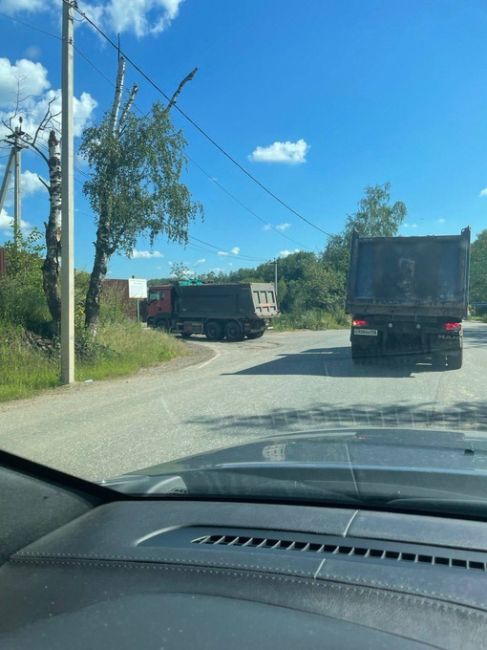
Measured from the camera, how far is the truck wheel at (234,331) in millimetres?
27422

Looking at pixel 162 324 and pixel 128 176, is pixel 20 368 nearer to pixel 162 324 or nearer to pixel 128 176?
pixel 128 176

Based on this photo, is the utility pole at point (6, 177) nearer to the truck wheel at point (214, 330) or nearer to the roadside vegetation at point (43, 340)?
the roadside vegetation at point (43, 340)

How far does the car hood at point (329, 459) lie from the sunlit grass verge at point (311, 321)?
34.7 metres

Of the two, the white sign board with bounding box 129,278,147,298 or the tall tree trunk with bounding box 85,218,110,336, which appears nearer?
the tall tree trunk with bounding box 85,218,110,336

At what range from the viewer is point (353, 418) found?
314 inches

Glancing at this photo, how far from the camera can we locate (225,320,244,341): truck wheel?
2742 centimetres

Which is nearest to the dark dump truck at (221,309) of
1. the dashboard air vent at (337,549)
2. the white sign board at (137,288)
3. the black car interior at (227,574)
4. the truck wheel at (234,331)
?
the truck wheel at (234,331)

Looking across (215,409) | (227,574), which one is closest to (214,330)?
(215,409)

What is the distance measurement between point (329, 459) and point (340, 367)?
38.2ft

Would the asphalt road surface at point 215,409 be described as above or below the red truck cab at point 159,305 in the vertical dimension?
below

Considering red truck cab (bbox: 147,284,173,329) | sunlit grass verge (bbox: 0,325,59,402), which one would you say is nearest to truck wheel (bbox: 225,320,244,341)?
red truck cab (bbox: 147,284,173,329)

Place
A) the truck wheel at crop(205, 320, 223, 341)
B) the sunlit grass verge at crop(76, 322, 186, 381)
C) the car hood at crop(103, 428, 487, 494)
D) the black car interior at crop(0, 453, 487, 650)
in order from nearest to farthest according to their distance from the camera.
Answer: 1. the black car interior at crop(0, 453, 487, 650)
2. the car hood at crop(103, 428, 487, 494)
3. the sunlit grass verge at crop(76, 322, 186, 381)
4. the truck wheel at crop(205, 320, 223, 341)

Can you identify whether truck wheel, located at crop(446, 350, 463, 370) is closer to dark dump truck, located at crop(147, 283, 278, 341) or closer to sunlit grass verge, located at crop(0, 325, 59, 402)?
sunlit grass verge, located at crop(0, 325, 59, 402)

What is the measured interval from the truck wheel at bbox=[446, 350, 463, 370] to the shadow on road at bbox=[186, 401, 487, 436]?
516 cm
